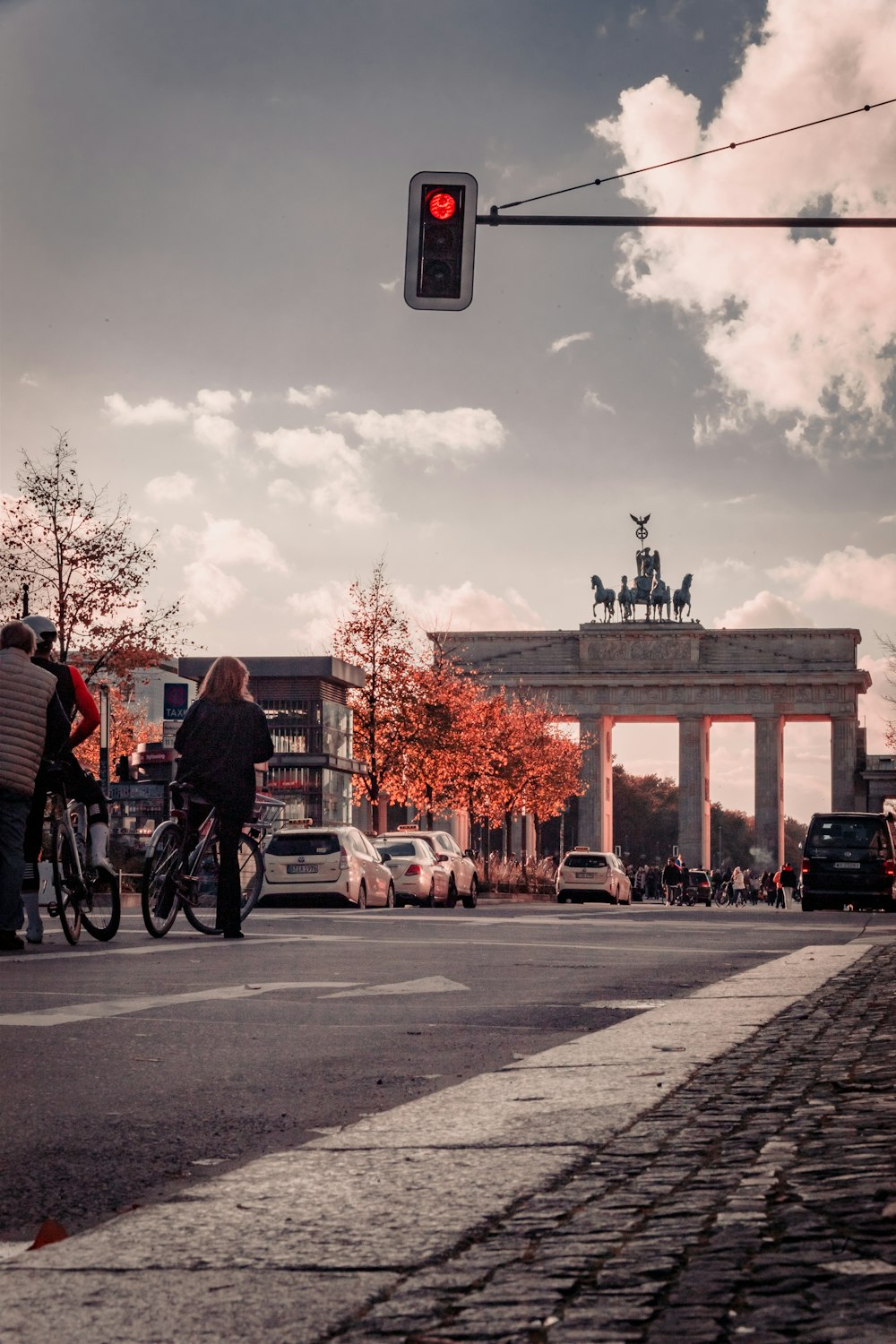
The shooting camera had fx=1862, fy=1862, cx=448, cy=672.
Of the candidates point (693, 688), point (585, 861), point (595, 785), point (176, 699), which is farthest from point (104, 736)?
point (693, 688)

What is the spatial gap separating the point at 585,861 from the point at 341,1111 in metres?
44.9

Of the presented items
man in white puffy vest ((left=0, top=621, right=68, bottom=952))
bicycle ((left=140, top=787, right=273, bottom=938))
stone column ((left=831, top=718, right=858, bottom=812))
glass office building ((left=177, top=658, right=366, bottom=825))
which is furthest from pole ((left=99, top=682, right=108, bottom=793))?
stone column ((left=831, top=718, right=858, bottom=812))

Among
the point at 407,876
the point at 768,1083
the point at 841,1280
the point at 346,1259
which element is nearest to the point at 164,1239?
the point at 346,1259

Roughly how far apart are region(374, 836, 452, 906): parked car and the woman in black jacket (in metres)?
18.5

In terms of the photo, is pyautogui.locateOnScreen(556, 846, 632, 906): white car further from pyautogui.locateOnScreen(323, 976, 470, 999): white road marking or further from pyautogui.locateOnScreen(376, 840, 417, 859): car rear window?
pyautogui.locateOnScreen(323, 976, 470, 999): white road marking

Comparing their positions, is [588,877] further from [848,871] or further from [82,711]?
[82,711]

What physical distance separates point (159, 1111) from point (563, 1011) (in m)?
3.54

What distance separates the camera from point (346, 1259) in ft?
9.09

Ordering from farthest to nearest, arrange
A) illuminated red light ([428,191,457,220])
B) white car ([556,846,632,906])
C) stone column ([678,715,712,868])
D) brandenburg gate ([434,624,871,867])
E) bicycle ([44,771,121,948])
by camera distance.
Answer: stone column ([678,715,712,868])
brandenburg gate ([434,624,871,867])
white car ([556,846,632,906])
illuminated red light ([428,191,457,220])
bicycle ([44,771,121,948])

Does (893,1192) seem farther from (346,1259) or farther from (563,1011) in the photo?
(563,1011)

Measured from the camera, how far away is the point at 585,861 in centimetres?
4959

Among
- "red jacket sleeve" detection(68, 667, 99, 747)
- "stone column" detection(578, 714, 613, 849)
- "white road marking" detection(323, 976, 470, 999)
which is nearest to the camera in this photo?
"white road marking" detection(323, 976, 470, 999)

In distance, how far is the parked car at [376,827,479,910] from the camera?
3434 cm

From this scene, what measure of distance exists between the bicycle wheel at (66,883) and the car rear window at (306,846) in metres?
13.6
